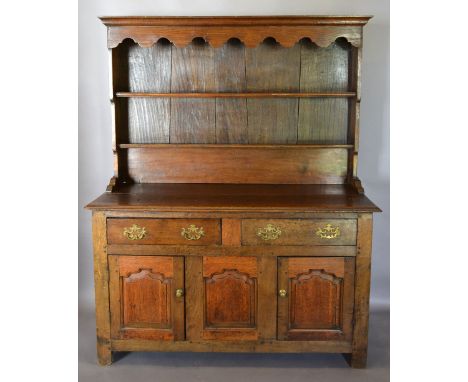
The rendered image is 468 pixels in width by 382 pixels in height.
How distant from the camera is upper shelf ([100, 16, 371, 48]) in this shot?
10.1 feet

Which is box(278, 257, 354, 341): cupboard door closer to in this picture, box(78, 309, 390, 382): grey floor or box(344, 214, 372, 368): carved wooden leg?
box(344, 214, 372, 368): carved wooden leg

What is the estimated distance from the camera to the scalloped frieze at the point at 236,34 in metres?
3.10

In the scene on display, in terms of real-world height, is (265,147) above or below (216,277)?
above

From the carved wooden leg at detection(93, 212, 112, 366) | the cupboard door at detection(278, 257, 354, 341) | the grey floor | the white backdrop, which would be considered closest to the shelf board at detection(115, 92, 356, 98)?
the white backdrop

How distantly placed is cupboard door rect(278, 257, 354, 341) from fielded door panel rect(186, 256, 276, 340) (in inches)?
2.9

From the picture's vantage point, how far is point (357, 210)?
2.82 meters

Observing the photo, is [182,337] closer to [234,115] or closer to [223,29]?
[234,115]

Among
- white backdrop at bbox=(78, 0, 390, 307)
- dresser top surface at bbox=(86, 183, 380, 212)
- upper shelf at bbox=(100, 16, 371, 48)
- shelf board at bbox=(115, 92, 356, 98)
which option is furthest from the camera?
white backdrop at bbox=(78, 0, 390, 307)

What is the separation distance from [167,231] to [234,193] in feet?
1.65

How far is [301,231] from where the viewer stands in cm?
285

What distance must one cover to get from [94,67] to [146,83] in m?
0.45

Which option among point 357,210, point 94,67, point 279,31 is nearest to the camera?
point 357,210

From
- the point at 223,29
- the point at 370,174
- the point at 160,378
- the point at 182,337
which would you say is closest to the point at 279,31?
the point at 223,29

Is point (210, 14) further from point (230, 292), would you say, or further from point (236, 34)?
point (230, 292)
